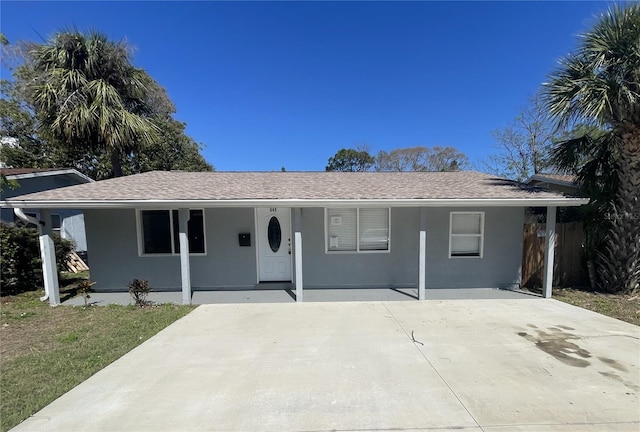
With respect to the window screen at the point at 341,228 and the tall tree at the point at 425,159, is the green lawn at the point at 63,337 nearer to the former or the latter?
the window screen at the point at 341,228

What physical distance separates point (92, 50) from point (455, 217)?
43.9ft

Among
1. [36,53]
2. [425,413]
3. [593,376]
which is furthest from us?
[36,53]

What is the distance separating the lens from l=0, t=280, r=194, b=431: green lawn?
3424mm

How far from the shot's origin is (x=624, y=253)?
7188 mm

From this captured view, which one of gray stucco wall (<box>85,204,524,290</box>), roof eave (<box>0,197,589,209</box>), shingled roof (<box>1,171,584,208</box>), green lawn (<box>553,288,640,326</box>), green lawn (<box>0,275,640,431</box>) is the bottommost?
green lawn (<box>553,288,640,326</box>)

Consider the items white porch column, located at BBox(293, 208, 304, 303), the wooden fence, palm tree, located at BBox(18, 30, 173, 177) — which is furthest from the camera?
palm tree, located at BBox(18, 30, 173, 177)

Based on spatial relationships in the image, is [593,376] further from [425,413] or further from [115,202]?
[115,202]

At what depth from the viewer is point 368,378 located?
3678 mm

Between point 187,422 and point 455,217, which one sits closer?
point 187,422

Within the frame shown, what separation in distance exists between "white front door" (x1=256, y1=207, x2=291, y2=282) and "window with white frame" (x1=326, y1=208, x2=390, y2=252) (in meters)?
1.21

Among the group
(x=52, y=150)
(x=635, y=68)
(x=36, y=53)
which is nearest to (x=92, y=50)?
(x=36, y=53)

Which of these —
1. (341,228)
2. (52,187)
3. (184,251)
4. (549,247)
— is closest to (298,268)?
(341,228)

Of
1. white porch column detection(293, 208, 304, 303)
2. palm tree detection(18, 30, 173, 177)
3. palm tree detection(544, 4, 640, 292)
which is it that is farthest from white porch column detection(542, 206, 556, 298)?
palm tree detection(18, 30, 173, 177)

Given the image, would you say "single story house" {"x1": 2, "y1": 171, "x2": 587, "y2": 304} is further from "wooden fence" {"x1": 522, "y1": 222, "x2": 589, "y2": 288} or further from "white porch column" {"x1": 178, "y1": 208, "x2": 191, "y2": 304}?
"white porch column" {"x1": 178, "y1": 208, "x2": 191, "y2": 304}
